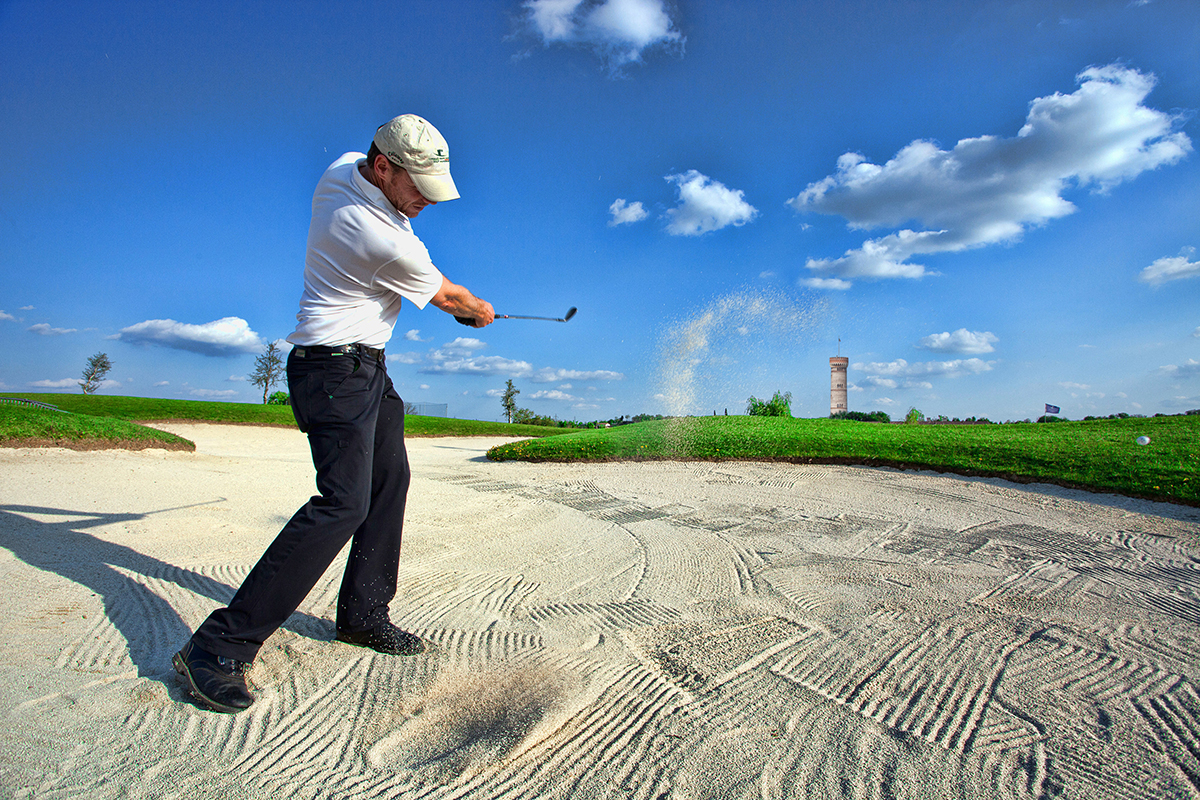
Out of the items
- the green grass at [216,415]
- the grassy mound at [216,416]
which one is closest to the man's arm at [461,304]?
the grassy mound at [216,416]

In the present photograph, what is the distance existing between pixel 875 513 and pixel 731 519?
1.50 m

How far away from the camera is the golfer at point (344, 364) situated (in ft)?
6.67

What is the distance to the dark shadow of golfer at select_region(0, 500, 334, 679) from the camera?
7.91 feet

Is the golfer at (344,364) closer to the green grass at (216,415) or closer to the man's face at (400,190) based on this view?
the man's face at (400,190)

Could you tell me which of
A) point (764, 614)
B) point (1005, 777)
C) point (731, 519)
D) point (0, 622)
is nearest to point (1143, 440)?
point (731, 519)

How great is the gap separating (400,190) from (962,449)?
8706mm

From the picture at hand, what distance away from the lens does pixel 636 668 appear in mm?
2244

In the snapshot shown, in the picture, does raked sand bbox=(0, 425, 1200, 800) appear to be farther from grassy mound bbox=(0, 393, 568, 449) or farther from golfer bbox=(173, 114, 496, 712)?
grassy mound bbox=(0, 393, 568, 449)

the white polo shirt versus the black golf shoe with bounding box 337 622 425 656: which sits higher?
the white polo shirt

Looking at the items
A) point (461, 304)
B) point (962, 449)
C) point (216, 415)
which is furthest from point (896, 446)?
point (216, 415)

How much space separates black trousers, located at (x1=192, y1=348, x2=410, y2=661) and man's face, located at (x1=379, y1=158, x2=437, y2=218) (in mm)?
646

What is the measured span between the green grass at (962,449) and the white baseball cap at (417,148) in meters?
7.72

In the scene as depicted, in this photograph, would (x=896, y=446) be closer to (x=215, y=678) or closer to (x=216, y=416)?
(x=215, y=678)

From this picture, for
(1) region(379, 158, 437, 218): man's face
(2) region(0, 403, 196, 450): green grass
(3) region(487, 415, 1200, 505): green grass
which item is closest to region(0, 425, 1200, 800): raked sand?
(1) region(379, 158, 437, 218): man's face
